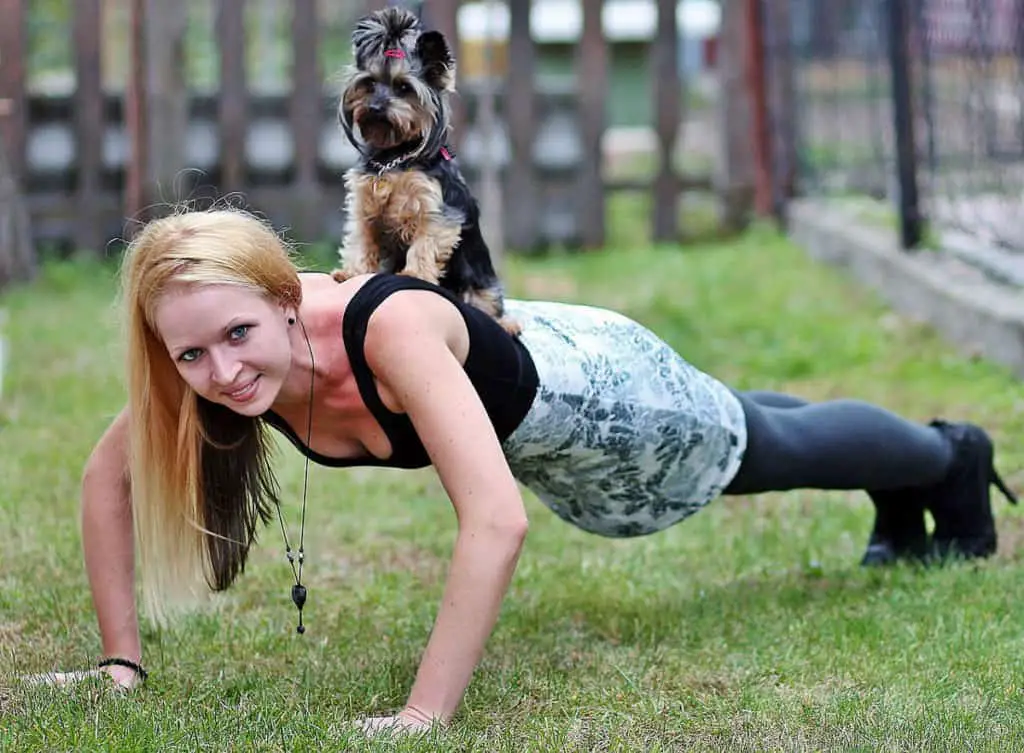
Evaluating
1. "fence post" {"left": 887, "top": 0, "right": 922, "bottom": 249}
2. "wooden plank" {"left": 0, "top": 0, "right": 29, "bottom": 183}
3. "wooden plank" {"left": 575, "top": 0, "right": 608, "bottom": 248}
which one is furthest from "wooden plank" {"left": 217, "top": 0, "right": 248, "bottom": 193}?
"fence post" {"left": 887, "top": 0, "right": 922, "bottom": 249}

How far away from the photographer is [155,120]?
981cm

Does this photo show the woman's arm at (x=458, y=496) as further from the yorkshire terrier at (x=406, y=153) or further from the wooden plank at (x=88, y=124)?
the wooden plank at (x=88, y=124)

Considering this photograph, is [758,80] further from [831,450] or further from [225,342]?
[225,342]

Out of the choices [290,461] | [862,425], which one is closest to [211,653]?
[862,425]

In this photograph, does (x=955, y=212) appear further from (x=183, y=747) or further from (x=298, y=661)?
(x=183, y=747)

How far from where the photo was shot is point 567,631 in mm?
3711

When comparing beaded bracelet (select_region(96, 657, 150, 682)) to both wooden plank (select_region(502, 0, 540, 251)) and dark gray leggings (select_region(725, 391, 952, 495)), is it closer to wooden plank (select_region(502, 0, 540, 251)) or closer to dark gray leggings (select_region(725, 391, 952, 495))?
dark gray leggings (select_region(725, 391, 952, 495))

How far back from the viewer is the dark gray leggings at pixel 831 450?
3688mm

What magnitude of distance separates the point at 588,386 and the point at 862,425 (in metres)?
0.84

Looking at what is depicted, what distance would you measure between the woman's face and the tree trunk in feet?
21.3

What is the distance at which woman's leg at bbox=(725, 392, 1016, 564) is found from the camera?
12.2 feet

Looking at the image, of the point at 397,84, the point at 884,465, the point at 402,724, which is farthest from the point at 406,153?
the point at 884,465

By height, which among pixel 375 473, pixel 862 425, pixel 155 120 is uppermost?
pixel 155 120

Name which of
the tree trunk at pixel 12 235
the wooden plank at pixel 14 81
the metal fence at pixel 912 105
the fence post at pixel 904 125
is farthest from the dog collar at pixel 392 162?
the wooden plank at pixel 14 81
